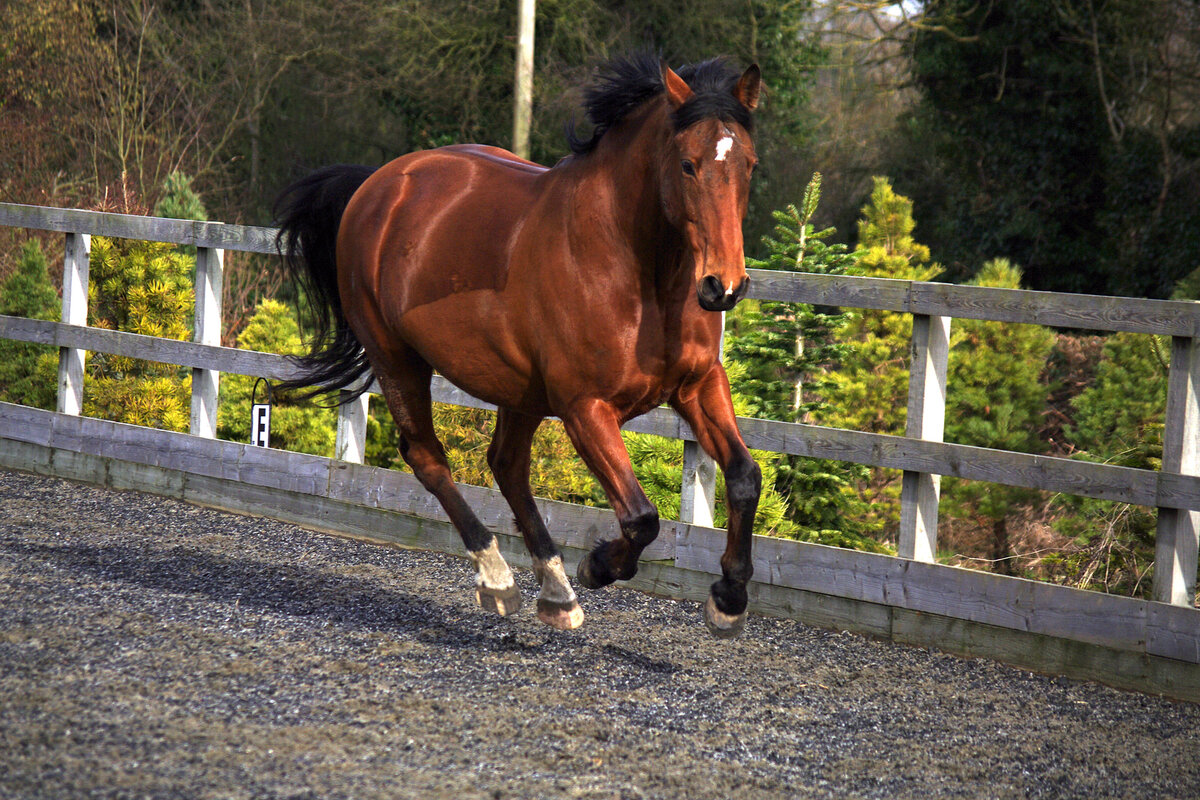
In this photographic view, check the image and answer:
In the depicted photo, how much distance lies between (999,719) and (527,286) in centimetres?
203

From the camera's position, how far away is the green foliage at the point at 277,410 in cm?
828

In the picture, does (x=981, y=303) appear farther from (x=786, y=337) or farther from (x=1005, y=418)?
(x=1005, y=418)

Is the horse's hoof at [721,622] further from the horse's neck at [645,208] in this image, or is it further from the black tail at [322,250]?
the black tail at [322,250]

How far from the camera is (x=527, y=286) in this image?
4.09 m

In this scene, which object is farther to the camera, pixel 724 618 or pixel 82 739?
pixel 724 618

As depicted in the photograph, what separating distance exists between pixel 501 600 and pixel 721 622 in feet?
2.93

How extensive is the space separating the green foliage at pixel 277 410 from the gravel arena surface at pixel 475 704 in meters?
2.92

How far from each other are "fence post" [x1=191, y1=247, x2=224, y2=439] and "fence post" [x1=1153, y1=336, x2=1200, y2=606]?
4706mm

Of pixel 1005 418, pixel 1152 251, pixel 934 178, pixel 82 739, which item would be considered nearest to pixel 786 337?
pixel 1005 418

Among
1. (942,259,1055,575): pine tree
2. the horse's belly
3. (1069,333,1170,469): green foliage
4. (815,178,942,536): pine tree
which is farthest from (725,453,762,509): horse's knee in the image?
(942,259,1055,575): pine tree

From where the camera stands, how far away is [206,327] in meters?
6.76

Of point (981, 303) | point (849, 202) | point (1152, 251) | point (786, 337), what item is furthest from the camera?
point (849, 202)

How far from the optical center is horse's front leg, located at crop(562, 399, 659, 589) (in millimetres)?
3809

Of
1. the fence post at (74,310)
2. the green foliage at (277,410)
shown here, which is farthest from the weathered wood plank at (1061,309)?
the fence post at (74,310)
